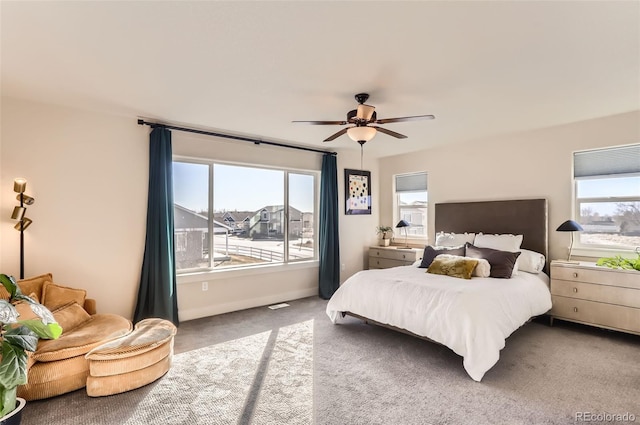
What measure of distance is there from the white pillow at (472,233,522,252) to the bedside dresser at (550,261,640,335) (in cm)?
47

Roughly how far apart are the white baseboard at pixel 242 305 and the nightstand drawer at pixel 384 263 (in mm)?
1206

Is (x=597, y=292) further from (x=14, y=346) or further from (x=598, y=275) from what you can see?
(x=14, y=346)

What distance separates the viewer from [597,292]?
3.62 m

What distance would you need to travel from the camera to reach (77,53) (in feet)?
7.79

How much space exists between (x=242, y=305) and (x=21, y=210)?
2741 mm

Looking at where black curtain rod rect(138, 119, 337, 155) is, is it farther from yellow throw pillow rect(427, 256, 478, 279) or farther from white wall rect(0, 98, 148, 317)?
Result: yellow throw pillow rect(427, 256, 478, 279)

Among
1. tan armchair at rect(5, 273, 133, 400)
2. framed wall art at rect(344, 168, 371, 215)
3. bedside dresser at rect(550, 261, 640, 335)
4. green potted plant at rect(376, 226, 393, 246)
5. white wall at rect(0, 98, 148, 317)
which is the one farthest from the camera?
green potted plant at rect(376, 226, 393, 246)

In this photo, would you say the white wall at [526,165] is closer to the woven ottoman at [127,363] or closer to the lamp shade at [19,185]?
the woven ottoman at [127,363]

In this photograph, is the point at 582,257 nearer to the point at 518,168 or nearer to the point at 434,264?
the point at 518,168

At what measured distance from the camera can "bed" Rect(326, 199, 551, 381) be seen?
2770 millimetres

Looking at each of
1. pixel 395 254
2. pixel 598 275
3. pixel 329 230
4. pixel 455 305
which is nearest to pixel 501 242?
pixel 598 275

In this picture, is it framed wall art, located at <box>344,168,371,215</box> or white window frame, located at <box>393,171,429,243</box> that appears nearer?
white window frame, located at <box>393,171,429,243</box>

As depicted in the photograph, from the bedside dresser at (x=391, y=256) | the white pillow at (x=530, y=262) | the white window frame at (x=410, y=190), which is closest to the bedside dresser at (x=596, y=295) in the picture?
the white pillow at (x=530, y=262)

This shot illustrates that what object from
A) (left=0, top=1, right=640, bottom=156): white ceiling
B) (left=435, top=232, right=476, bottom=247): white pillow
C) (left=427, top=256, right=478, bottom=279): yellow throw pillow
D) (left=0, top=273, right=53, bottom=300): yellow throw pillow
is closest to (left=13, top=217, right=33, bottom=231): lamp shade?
(left=0, top=273, right=53, bottom=300): yellow throw pillow
